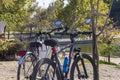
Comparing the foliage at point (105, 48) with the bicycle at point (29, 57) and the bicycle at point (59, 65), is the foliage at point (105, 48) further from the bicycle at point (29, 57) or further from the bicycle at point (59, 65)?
the bicycle at point (59, 65)

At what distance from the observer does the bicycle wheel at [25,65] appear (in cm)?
524

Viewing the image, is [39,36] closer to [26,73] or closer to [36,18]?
[26,73]

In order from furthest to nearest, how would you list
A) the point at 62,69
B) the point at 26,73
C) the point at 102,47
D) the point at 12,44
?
the point at 102,47 → the point at 12,44 → the point at 26,73 → the point at 62,69

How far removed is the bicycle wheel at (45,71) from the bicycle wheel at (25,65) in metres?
0.61

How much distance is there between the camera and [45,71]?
459 centimetres

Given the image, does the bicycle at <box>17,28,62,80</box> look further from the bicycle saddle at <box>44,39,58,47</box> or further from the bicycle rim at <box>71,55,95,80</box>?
the bicycle rim at <box>71,55,95,80</box>

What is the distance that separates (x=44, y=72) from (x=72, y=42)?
2.30ft

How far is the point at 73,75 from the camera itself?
5.17 metres

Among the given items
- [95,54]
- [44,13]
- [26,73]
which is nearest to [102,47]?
[95,54]

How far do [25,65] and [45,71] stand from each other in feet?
3.40

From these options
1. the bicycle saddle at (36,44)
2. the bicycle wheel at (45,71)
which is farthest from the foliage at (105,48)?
the bicycle wheel at (45,71)

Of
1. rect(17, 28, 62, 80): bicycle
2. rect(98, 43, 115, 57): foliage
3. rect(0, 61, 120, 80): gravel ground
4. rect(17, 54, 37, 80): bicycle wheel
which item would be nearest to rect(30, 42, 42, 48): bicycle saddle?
rect(17, 28, 62, 80): bicycle

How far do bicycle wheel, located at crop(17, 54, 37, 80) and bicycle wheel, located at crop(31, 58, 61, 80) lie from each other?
2.00 feet

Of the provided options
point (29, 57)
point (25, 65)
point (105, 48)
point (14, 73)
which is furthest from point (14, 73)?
point (105, 48)
